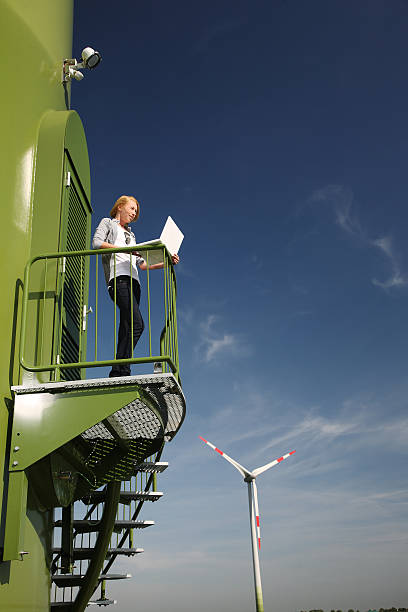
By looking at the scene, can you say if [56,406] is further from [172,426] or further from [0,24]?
[0,24]

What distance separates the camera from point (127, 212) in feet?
25.1

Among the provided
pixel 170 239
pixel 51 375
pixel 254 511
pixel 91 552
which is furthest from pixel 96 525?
pixel 254 511

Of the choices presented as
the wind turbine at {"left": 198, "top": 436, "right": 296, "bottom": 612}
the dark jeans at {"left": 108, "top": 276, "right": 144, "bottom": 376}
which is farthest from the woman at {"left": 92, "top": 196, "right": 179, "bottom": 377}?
the wind turbine at {"left": 198, "top": 436, "right": 296, "bottom": 612}

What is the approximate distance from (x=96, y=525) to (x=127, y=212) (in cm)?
441

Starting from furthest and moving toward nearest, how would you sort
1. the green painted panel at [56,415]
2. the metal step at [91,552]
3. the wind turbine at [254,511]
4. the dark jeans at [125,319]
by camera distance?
1. the wind turbine at [254,511]
2. the metal step at [91,552]
3. the dark jeans at [125,319]
4. the green painted panel at [56,415]

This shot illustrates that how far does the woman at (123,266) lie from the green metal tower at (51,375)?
0.31m

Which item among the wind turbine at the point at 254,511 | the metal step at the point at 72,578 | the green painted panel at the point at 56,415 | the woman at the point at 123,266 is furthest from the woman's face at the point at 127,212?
the wind turbine at the point at 254,511

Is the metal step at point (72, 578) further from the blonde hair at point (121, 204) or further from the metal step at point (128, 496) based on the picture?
the blonde hair at point (121, 204)

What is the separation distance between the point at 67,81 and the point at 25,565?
21.4 ft

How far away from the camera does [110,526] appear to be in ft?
27.6

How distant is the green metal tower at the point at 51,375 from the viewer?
5.62 meters

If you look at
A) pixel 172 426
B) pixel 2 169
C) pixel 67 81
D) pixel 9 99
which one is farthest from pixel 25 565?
pixel 67 81

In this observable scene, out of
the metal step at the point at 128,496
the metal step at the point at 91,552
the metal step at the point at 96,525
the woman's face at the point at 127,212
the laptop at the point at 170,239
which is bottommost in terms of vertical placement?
the metal step at the point at 91,552

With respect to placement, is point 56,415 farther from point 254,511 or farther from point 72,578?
point 254,511
